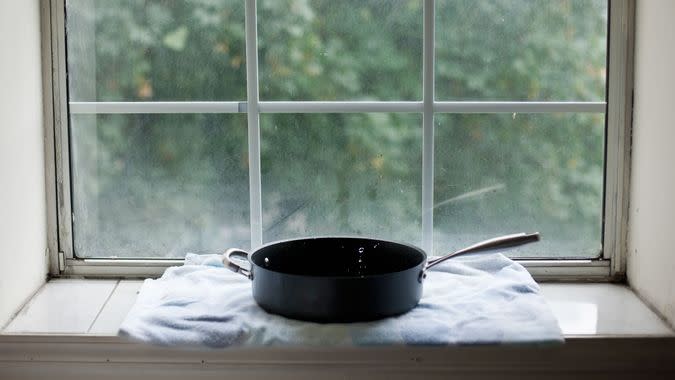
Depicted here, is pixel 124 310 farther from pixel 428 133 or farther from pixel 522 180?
pixel 522 180

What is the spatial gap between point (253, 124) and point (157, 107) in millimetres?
174

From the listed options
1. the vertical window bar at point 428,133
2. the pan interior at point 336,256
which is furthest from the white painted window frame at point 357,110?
the pan interior at point 336,256

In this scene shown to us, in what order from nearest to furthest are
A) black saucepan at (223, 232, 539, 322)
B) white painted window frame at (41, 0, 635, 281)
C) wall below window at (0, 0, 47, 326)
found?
black saucepan at (223, 232, 539, 322) < wall below window at (0, 0, 47, 326) < white painted window frame at (41, 0, 635, 281)

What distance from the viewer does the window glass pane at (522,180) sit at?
4.87 ft

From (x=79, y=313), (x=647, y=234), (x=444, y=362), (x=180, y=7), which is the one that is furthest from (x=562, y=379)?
(x=180, y=7)

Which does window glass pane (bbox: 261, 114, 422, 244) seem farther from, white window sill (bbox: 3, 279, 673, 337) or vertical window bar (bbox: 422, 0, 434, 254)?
white window sill (bbox: 3, 279, 673, 337)

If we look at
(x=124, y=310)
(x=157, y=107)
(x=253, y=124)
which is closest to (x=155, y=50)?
(x=157, y=107)

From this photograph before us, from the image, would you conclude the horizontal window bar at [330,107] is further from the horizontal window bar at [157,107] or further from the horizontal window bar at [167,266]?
the horizontal window bar at [167,266]

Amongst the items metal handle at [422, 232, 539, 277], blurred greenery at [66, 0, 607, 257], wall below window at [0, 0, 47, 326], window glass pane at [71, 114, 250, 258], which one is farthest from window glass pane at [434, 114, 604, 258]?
wall below window at [0, 0, 47, 326]

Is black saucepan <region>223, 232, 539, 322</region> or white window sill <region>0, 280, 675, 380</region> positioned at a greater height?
black saucepan <region>223, 232, 539, 322</region>

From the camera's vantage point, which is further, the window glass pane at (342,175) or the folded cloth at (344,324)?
the window glass pane at (342,175)

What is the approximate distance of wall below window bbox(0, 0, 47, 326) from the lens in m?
1.29

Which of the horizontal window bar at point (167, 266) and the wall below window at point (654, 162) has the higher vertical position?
the wall below window at point (654, 162)

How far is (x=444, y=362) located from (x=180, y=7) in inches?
29.9
